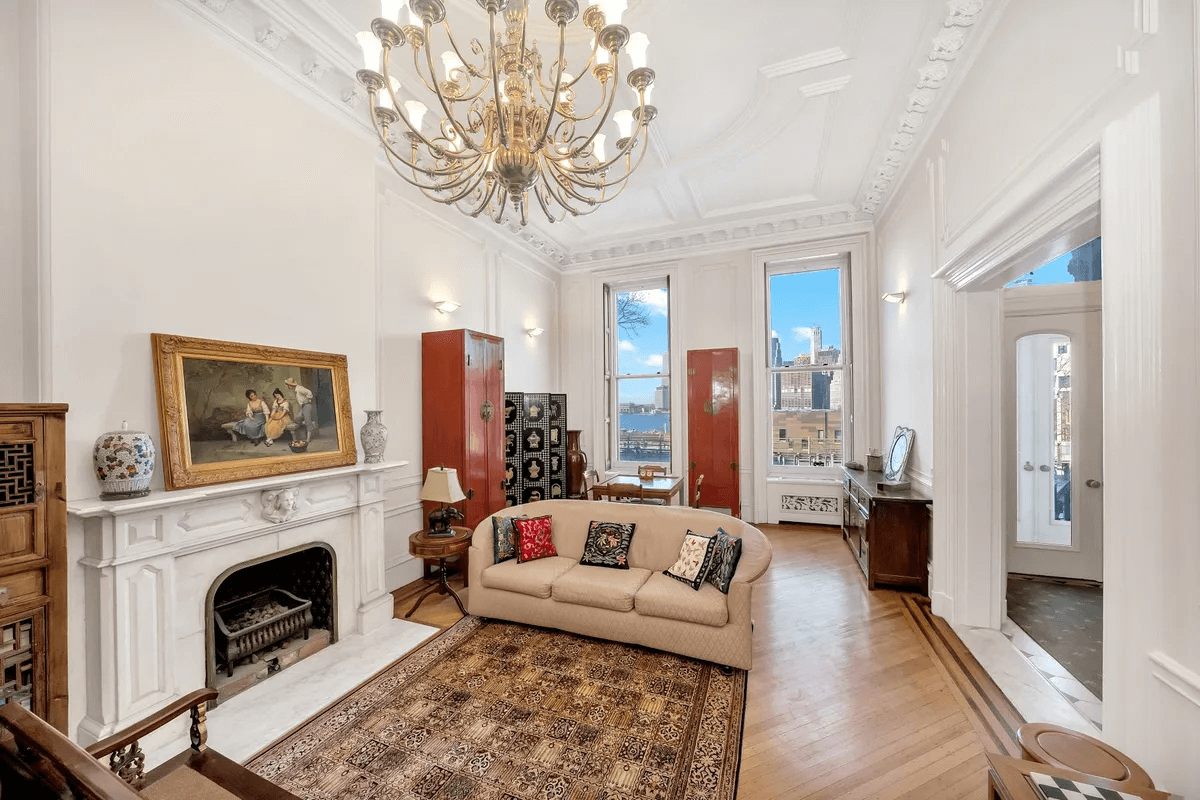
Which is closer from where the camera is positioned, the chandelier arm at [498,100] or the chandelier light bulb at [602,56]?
the chandelier arm at [498,100]

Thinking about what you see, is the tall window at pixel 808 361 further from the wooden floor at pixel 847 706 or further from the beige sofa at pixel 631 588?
the beige sofa at pixel 631 588

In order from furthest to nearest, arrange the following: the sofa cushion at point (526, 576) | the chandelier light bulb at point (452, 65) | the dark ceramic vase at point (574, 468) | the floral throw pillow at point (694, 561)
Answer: the dark ceramic vase at point (574, 468) → the sofa cushion at point (526, 576) → the floral throw pillow at point (694, 561) → the chandelier light bulb at point (452, 65)

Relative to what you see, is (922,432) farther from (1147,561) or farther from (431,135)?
(431,135)

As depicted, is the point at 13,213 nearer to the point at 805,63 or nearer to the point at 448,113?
the point at 448,113

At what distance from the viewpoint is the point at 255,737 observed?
7.65ft

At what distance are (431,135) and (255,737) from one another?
14.4 feet

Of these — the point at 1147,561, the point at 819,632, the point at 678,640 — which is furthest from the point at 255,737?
the point at 1147,561

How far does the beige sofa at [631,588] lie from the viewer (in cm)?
291

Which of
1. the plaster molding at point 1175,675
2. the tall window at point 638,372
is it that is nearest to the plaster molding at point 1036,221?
the plaster molding at point 1175,675

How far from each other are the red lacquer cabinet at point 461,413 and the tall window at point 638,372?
3035 mm

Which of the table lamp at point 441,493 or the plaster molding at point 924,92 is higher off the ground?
the plaster molding at point 924,92

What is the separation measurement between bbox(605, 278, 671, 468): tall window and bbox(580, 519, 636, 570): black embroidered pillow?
140 inches

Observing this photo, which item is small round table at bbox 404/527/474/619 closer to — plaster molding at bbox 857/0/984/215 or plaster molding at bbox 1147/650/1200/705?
plaster molding at bbox 1147/650/1200/705

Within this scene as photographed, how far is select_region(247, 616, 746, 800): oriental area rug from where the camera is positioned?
6.71 feet
